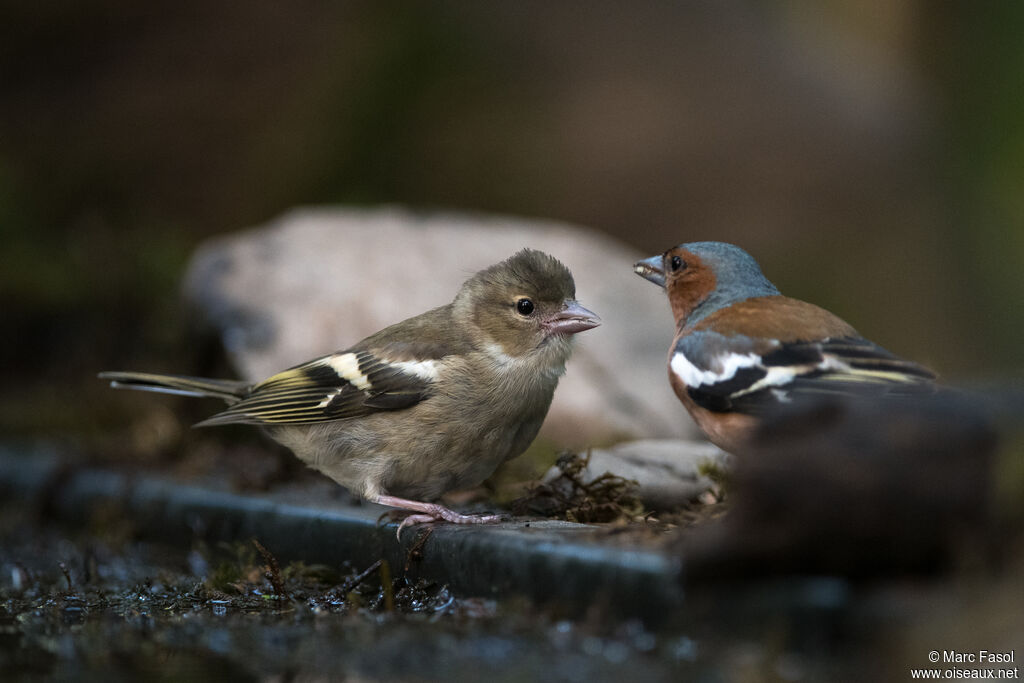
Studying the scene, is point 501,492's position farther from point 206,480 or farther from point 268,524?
point 206,480

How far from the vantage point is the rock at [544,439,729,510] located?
166 inches

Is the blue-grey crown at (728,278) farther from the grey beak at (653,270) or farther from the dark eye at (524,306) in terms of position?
the dark eye at (524,306)

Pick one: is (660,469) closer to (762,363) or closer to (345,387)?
(762,363)

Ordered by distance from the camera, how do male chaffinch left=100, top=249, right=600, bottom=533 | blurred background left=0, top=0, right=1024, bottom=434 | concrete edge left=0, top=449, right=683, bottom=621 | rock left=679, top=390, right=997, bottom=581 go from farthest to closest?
blurred background left=0, top=0, right=1024, bottom=434 < male chaffinch left=100, top=249, right=600, bottom=533 < concrete edge left=0, top=449, right=683, bottom=621 < rock left=679, top=390, right=997, bottom=581

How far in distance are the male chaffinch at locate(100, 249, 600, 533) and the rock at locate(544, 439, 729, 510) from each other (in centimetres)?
35

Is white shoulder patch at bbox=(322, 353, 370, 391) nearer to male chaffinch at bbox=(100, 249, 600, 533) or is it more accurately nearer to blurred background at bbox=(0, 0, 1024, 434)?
male chaffinch at bbox=(100, 249, 600, 533)

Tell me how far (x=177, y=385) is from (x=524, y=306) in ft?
5.79

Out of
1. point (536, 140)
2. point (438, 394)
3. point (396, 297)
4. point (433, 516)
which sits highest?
point (536, 140)

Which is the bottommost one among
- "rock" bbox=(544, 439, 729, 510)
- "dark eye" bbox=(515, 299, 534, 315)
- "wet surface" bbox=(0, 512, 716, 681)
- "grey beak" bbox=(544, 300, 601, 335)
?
"wet surface" bbox=(0, 512, 716, 681)

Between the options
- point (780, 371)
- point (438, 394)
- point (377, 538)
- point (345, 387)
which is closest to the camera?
point (780, 371)

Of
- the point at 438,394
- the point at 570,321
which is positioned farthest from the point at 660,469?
the point at 438,394

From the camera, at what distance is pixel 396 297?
645 cm

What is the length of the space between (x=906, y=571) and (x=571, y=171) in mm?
7951

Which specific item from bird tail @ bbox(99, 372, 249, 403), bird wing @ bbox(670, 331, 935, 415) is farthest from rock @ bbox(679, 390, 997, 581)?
bird tail @ bbox(99, 372, 249, 403)
